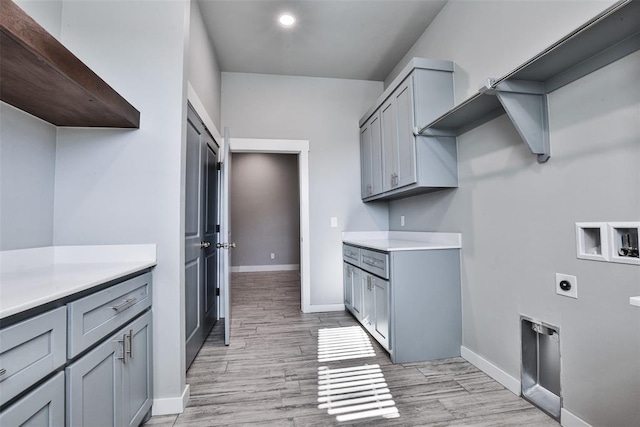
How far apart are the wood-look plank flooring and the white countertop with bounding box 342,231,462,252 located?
88cm

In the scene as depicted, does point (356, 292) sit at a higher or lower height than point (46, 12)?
lower

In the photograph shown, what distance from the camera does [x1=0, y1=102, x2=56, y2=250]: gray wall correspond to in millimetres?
1343

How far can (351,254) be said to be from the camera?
3342 millimetres

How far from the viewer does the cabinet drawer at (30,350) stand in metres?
0.77

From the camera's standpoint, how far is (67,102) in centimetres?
136

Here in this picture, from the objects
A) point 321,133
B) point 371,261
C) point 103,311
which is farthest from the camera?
point 321,133

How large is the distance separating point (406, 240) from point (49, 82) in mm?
2979

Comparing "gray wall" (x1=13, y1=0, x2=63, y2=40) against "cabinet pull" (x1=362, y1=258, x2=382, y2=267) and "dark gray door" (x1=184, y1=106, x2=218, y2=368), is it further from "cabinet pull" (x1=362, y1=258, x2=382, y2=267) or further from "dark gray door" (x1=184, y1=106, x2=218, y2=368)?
"cabinet pull" (x1=362, y1=258, x2=382, y2=267)

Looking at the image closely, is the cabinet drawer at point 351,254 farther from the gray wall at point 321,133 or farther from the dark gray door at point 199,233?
the dark gray door at point 199,233

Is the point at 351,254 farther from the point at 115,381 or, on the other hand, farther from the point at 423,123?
the point at 115,381

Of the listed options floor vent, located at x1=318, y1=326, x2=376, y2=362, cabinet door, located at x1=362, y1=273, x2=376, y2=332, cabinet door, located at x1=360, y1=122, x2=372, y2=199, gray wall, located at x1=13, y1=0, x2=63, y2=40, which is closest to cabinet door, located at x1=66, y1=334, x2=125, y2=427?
floor vent, located at x1=318, y1=326, x2=376, y2=362

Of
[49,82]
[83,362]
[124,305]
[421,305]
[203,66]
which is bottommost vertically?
[421,305]

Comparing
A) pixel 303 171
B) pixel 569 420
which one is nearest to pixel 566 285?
pixel 569 420

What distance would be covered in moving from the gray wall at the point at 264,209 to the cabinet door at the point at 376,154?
384 cm
